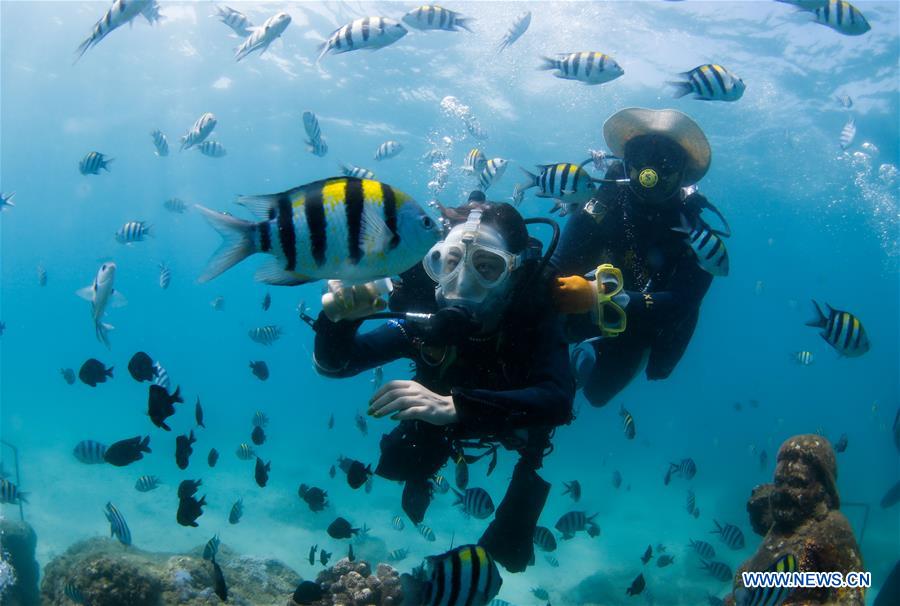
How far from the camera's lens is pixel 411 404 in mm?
2662

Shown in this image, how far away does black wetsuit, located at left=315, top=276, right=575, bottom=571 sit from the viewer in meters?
2.84

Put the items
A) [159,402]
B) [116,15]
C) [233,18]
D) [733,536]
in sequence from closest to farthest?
[159,402]
[116,15]
[733,536]
[233,18]

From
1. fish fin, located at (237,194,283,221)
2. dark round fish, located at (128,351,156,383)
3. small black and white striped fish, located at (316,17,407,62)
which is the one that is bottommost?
dark round fish, located at (128,351,156,383)

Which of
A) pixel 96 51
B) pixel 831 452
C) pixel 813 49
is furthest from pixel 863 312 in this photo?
pixel 96 51

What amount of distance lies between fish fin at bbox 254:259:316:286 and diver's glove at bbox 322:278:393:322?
1.80 ft

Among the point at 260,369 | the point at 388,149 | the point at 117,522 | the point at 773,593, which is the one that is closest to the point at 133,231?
the point at 260,369

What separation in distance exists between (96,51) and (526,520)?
3730 cm

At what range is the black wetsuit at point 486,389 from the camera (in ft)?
9.31

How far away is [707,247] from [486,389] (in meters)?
3.08

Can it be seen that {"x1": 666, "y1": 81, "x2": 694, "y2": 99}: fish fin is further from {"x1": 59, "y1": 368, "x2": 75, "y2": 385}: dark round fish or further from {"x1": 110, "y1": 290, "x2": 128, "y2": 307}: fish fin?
{"x1": 59, "y1": 368, "x2": 75, "y2": 385}: dark round fish

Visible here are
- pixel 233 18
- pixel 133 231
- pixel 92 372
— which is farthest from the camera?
pixel 233 18

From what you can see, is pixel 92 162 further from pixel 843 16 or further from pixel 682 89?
pixel 843 16

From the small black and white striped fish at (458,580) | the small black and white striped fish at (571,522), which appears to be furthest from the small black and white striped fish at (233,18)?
the small black and white striped fish at (458,580)

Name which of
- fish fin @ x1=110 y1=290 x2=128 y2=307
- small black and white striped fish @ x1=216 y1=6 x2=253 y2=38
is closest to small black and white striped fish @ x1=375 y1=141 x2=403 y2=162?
small black and white striped fish @ x1=216 y1=6 x2=253 y2=38
